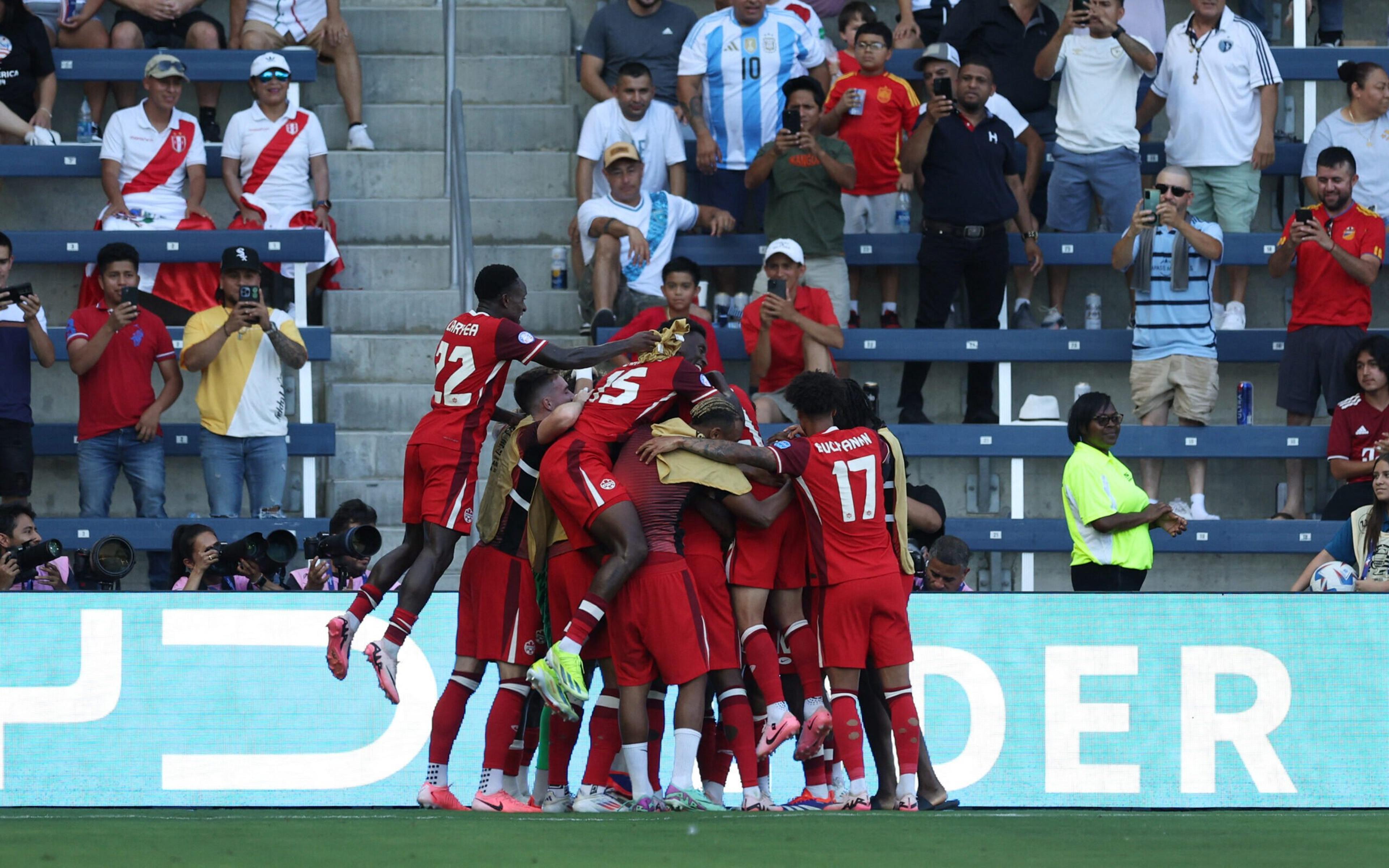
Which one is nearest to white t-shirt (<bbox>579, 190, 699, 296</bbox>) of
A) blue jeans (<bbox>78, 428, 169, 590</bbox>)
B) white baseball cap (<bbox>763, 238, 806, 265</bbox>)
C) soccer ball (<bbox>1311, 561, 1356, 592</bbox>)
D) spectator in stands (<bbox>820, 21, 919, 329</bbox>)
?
white baseball cap (<bbox>763, 238, 806, 265</bbox>)

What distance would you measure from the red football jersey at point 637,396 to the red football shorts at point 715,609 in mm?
616

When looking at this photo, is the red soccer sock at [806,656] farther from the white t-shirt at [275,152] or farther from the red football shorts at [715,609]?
the white t-shirt at [275,152]

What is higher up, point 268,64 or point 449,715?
point 268,64

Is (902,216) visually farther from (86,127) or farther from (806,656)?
(86,127)

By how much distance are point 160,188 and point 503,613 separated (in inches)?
233

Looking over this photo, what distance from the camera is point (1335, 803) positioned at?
8.22m

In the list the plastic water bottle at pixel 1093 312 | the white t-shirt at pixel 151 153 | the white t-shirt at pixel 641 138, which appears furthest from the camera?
the plastic water bottle at pixel 1093 312

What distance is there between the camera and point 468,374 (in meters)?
7.76

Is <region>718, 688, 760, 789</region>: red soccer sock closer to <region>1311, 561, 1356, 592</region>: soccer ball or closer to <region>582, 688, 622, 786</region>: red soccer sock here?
<region>582, 688, 622, 786</region>: red soccer sock

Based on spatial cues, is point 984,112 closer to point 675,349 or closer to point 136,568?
point 675,349

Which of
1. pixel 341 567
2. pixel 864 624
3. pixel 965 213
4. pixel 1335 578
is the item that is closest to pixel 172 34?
pixel 341 567

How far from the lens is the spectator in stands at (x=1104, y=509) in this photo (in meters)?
9.36

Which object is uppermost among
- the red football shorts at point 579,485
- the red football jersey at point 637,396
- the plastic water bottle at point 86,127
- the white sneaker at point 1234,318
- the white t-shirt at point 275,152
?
the plastic water bottle at point 86,127

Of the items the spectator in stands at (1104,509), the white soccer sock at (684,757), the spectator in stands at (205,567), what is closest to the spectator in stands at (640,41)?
the spectator in stands at (1104,509)
